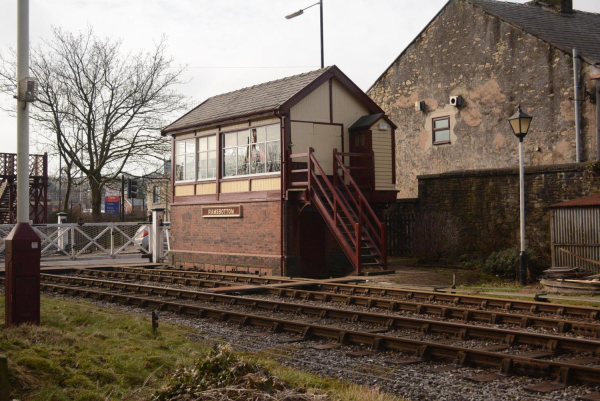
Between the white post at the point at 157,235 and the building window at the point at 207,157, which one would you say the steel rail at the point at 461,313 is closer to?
the building window at the point at 207,157

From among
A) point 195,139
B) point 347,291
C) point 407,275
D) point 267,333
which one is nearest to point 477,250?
point 407,275

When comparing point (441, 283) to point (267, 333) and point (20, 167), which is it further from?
point (20, 167)

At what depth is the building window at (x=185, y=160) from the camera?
74.3ft

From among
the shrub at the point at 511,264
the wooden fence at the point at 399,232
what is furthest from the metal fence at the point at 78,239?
the shrub at the point at 511,264

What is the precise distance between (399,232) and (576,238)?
25.9ft

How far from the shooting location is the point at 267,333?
387 inches

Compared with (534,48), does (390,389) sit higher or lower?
lower

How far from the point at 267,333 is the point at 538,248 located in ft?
36.0

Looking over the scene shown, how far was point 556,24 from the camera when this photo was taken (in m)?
25.6

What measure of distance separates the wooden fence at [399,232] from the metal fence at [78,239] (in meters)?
9.64

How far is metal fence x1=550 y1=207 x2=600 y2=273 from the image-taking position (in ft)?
50.5

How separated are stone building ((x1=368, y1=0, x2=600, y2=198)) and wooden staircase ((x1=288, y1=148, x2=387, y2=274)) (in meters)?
8.01

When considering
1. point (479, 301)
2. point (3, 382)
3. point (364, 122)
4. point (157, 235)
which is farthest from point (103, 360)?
point (157, 235)

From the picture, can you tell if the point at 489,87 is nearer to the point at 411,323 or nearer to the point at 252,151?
the point at 252,151
